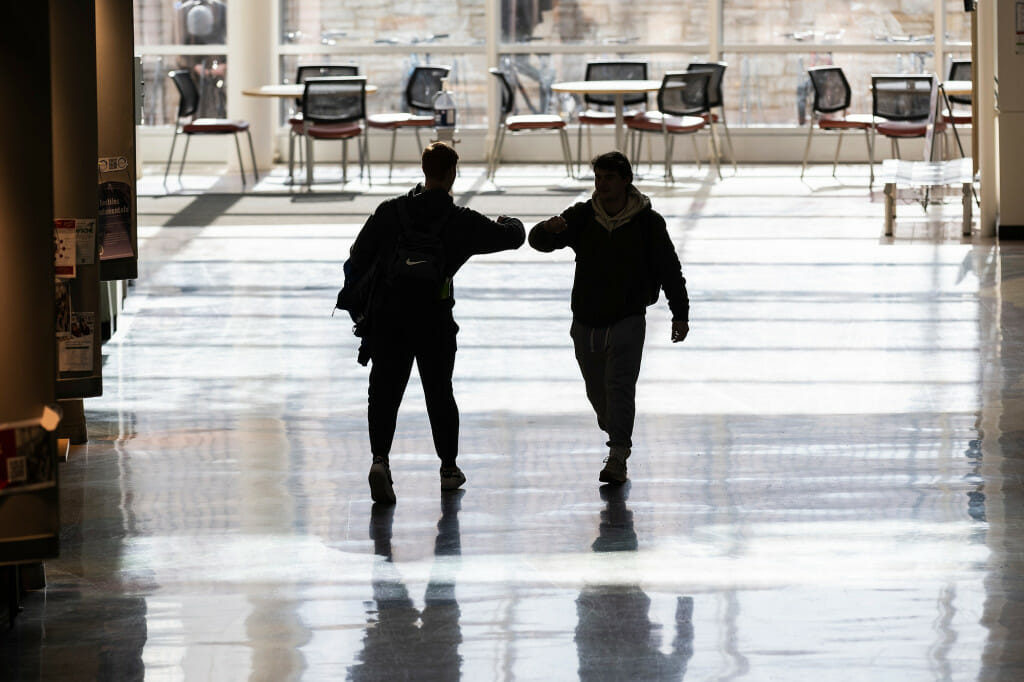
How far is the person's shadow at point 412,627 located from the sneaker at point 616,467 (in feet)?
2.29

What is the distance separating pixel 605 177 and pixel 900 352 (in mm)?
2615

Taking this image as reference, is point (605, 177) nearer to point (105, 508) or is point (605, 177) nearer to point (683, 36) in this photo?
point (105, 508)

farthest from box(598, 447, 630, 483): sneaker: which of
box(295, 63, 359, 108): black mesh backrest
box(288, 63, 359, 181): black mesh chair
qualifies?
box(295, 63, 359, 108): black mesh backrest

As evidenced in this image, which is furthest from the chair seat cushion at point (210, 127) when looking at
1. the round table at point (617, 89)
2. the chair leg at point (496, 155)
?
the round table at point (617, 89)

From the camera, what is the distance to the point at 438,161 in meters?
4.99

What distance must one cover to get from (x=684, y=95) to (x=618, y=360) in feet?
28.8

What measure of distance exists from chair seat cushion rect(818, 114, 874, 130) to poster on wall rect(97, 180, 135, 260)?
8746 millimetres

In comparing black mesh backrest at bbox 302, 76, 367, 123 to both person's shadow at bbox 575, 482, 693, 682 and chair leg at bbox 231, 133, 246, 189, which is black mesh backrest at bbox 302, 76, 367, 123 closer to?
chair leg at bbox 231, 133, 246, 189

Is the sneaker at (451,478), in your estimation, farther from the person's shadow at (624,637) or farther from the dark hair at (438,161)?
the person's shadow at (624,637)

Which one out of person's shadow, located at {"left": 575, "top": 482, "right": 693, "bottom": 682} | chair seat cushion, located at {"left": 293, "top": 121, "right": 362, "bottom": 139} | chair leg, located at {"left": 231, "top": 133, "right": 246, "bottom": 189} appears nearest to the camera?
person's shadow, located at {"left": 575, "top": 482, "right": 693, "bottom": 682}

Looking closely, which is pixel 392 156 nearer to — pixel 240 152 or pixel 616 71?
pixel 240 152

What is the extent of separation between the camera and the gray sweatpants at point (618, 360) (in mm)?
5277

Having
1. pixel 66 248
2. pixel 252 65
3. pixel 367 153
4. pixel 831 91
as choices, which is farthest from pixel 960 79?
pixel 66 248

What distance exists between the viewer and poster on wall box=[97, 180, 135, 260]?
6.13 metres
